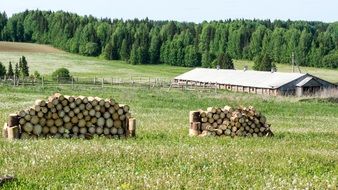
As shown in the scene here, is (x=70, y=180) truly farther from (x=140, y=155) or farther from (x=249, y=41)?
(x=249, y=41)

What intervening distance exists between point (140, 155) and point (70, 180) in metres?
2.94

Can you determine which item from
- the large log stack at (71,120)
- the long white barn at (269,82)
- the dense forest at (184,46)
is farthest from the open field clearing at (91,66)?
the large log stack at (71,120)

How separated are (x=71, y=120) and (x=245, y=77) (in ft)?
Answer: 265

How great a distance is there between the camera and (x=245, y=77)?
9975cm

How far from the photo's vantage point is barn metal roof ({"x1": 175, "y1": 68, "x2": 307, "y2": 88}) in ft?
307

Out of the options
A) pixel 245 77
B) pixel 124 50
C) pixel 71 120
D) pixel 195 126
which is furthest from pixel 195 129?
pixel 124 50

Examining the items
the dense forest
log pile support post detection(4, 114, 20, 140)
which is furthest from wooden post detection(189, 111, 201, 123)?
the dense forest

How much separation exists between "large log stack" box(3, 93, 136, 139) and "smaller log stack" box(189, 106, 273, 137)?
2.98 m

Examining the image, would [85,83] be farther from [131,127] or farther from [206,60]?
[206,60]

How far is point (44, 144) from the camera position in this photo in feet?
53.1

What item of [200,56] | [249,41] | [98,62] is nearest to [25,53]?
[98,62]

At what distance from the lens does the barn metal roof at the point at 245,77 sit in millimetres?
93681

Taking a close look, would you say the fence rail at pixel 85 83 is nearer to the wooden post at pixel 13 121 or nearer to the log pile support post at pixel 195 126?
the log pile support post at pixel 195 126

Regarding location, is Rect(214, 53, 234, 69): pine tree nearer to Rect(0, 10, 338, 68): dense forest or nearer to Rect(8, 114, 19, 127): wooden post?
Rect(0, 10, 338, 68): dense forest
